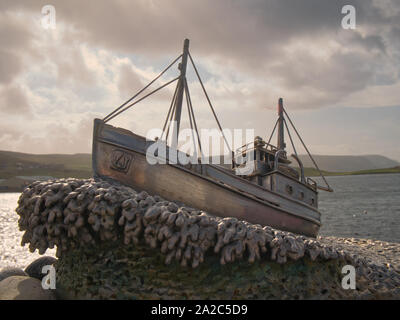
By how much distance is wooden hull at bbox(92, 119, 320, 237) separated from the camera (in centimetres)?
720

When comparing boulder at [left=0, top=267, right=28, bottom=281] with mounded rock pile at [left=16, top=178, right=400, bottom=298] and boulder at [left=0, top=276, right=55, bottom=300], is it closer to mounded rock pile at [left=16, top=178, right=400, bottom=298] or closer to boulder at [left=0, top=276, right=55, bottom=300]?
boulder at [left=0, top=276, right=55, bottom=300]

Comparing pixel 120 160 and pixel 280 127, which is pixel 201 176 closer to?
pixel 120 160

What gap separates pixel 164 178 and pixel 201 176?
1.04 m

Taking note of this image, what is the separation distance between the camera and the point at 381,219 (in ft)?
77.8

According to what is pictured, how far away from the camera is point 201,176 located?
25.8 ft

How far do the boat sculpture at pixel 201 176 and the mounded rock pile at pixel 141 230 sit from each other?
189cm

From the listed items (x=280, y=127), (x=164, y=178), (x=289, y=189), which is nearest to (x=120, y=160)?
(x=164, y=178)

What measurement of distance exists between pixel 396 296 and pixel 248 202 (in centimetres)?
413

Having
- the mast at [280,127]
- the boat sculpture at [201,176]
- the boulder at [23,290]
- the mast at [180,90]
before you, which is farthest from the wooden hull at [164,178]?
the mast at [280,127]

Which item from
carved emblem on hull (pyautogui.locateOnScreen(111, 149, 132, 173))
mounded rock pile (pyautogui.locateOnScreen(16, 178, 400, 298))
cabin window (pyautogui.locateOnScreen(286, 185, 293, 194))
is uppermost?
carved emblem on hull (pyautogui.locateOnScreen(111, 149, 132, 173))

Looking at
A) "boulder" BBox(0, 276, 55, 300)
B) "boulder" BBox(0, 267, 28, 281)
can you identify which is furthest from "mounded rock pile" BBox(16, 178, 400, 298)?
"boulder" BBox(0, 267, 28, 281)

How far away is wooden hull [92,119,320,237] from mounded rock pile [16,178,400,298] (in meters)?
1.82

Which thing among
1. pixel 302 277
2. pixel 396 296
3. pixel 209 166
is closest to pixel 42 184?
pixel 209 166
